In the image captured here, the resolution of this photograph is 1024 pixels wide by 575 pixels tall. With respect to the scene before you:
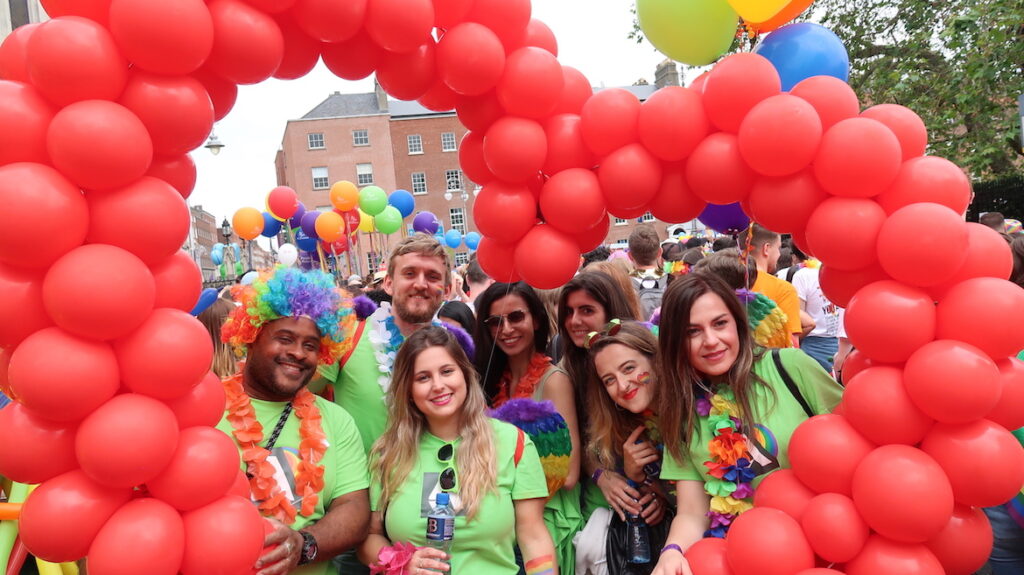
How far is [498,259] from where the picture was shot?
260 cm

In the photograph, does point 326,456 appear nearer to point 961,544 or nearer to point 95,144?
point 95,144

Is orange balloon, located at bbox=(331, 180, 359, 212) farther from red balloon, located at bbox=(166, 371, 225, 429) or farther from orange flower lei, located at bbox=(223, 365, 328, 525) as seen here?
red balloon, located at bbox=(166, 371, 225, 429)

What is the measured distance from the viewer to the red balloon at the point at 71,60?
5.54 ft

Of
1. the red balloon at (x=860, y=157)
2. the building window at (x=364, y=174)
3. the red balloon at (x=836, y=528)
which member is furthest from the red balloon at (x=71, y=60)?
the building window at (x=364, y=174)

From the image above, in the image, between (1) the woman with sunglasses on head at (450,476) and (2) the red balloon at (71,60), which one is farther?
(1) the woman with sunglasses on head at (450,476)

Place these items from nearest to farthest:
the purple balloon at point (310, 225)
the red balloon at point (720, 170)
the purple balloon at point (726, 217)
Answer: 1. the red balloon at point (720, 170)
2. the purple balloon at point (726, 217)
3. the purple balloon at point (310, 225)

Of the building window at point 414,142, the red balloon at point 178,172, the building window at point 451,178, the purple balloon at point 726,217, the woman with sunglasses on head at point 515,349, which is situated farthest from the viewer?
the building window at point 414,142

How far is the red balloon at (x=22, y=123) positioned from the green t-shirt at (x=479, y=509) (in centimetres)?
155

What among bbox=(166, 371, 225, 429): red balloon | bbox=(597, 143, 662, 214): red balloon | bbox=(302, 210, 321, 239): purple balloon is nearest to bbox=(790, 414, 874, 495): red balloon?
bbox=(597, 143, 662, 214): red balloon

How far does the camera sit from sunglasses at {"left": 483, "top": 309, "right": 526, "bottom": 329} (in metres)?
3.24

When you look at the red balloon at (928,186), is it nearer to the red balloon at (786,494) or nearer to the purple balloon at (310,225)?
the red balloon at (786,494)

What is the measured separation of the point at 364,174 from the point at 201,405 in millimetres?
36956

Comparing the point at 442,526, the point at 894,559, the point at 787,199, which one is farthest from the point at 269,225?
the point at 894,559

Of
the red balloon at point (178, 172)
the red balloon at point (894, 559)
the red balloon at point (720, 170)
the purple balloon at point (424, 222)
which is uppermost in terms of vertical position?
the purple balloon at point (424, 222)
